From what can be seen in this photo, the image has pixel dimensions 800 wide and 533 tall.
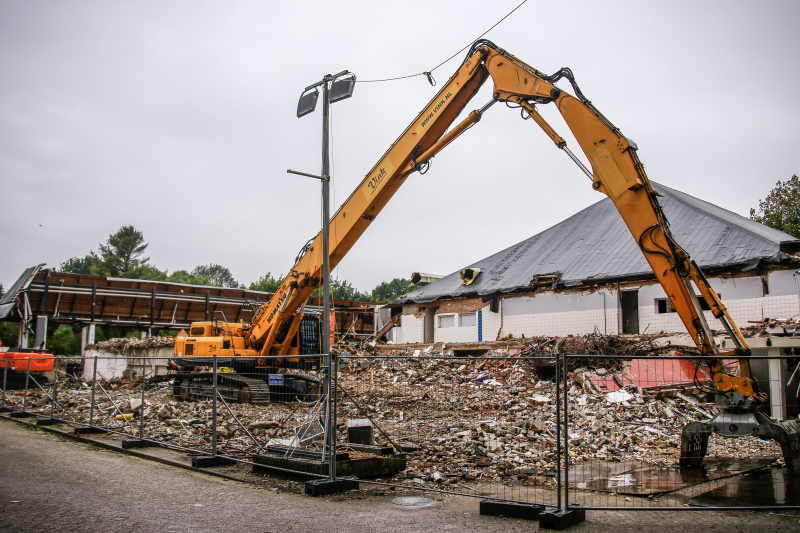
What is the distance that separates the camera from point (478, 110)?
1123cm

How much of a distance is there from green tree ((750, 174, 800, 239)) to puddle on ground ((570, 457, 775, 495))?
3467 centimetres

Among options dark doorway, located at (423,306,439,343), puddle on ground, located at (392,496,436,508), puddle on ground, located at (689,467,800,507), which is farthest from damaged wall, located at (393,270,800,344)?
puddle on ground, located at (392,496,436,508)

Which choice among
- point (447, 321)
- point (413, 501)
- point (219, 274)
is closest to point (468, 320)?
point (447, 321)

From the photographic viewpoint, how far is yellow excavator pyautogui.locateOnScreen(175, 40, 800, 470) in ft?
23.6

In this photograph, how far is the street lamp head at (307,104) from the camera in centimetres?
1080

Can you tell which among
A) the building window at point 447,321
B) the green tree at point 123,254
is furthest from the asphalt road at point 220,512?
the green tree at point 123,254

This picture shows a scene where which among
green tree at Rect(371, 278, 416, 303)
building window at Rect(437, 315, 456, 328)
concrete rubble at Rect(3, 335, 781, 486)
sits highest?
green tree at Rect(371, 278, 416, 303)

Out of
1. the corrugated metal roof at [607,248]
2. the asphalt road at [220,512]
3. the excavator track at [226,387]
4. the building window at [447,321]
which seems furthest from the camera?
the building window at [447,321]

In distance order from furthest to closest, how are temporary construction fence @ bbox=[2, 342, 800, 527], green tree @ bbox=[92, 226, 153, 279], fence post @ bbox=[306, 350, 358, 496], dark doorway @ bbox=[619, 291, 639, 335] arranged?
green tree @ bbox=[92, 226, 153, 279]
dark doorway @ bbox=[619, 291, 639, 335]
fence post @ bbox=[306, 350, 358, 496]
temporary construction fence @ bbox=[2, 342, 800, 527]

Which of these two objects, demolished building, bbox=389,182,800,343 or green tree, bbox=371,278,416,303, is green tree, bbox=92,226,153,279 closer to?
green tree, bbox=371,278,416,303

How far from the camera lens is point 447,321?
25.7 metres

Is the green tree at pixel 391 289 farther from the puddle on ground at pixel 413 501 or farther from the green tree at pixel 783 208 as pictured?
the puddle on ground at pixel 413 501

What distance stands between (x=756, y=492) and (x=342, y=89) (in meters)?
8.69

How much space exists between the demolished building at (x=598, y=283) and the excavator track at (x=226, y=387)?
11589mm
